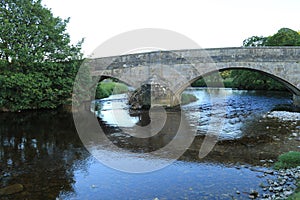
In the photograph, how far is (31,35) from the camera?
18.3m

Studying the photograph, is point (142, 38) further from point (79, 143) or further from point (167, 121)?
point (79, 143)

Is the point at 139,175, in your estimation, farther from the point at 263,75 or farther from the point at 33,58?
the point at 263,75

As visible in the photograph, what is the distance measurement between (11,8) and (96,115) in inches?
390

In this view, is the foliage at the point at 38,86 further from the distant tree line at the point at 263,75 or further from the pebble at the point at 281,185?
the distant tree line at the point at 263,75

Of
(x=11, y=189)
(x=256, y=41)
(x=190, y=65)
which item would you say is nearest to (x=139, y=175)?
(x=11, y=189)

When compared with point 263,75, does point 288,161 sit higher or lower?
lower

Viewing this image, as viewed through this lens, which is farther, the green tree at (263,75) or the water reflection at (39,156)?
the green tree at (263,75)

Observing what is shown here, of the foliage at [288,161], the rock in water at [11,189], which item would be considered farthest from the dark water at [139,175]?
the foliage at [288,161]

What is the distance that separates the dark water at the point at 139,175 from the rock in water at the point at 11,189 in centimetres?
15

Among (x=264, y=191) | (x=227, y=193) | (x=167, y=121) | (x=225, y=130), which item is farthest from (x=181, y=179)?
(x=167, y=121)

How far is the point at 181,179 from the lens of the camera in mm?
6582

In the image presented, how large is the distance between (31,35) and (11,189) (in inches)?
591

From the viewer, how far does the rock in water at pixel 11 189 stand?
601 cm

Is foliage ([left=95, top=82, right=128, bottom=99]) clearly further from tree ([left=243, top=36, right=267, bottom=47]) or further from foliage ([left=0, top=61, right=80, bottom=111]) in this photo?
tree ([left=243, top=36, right=267, bottom=47])
